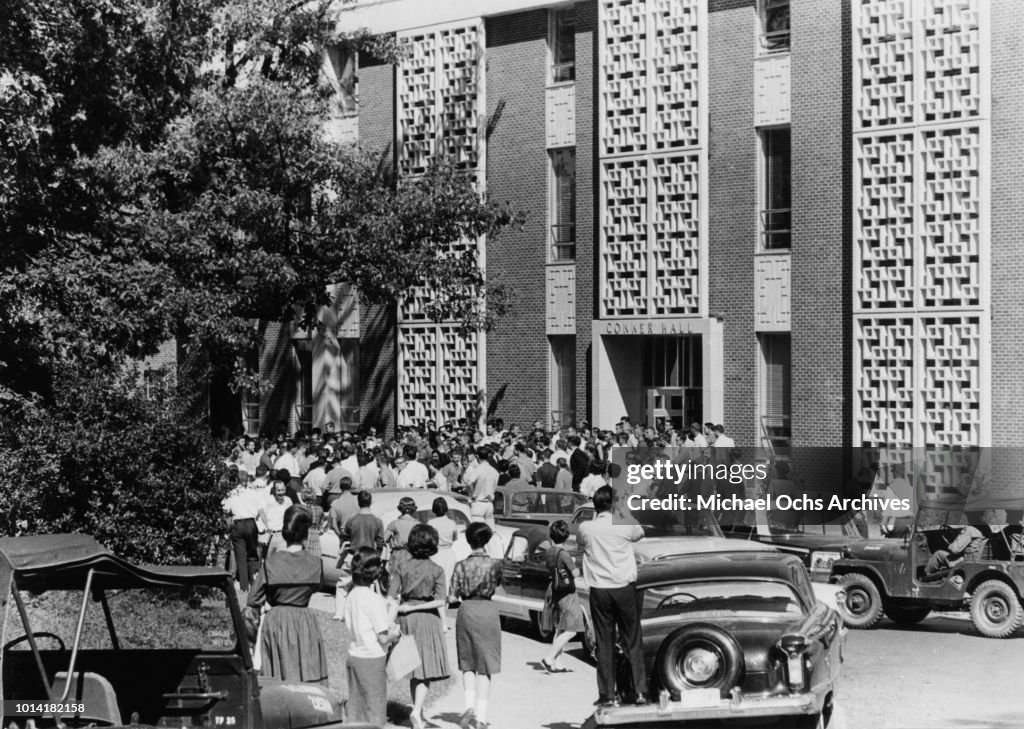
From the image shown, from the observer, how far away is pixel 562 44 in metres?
35.1

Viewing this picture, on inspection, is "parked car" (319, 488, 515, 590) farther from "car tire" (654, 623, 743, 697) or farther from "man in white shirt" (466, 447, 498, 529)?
"car tire" (654, 623, 743, 697)

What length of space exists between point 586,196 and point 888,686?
21670 mm

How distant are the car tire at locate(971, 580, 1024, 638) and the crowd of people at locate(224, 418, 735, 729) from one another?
15.7 ft

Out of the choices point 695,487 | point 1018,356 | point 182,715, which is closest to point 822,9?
point 1018,356

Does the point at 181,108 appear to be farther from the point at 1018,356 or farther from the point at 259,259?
the point at 1018,356

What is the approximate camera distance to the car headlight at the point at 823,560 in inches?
683

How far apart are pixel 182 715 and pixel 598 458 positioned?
17868 mm

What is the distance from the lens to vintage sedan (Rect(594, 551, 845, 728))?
1048 centimetres

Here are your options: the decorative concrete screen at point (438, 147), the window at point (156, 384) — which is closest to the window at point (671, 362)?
the decorative concrete screen at point (438, 147)

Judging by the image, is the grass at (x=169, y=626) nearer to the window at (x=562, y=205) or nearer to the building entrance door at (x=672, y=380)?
the building entrance door at (x=672, y=380)

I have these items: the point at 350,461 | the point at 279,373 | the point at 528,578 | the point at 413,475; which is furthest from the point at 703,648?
the point at 279,373

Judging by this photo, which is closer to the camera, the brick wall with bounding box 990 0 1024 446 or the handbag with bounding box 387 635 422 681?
the handbag with bounding box 387 635 422 681

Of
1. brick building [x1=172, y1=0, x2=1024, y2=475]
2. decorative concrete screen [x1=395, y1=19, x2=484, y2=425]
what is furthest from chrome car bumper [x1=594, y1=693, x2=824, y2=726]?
decorative concrete screen [x1=395, y1=19, x2=484, y2=425]

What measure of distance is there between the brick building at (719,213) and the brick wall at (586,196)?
0.06 m
